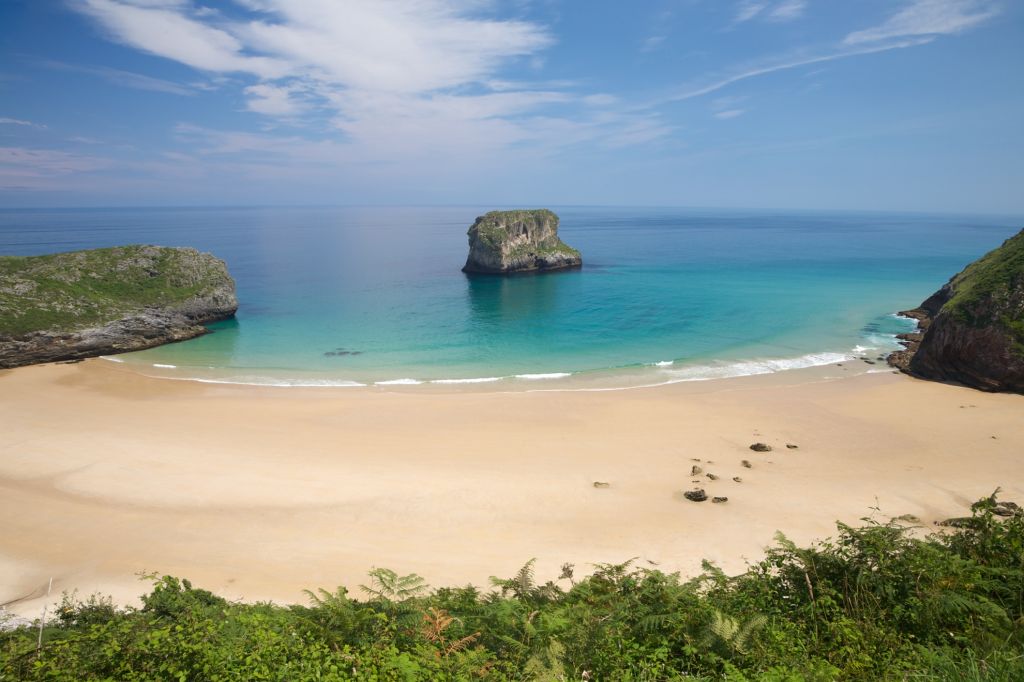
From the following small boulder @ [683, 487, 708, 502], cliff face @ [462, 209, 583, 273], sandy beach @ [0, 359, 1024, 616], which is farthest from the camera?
cliff face @ [462, 209, 583, 273]

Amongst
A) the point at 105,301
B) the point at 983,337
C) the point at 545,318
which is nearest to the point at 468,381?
the point at 545,318

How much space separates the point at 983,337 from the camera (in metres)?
30.5

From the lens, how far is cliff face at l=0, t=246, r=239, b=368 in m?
35.2

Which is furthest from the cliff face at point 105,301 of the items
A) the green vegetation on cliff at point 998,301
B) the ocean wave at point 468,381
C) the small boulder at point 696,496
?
the green vegetation on cliff at point 998,301

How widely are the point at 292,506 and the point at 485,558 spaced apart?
7.52 m

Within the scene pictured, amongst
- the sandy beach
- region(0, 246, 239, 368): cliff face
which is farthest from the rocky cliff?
region(0, 246, 239, 368): cliff face

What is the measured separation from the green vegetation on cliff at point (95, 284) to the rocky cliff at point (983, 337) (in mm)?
55971

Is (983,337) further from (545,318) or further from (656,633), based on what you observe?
(656,633)

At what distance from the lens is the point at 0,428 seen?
24.6 m

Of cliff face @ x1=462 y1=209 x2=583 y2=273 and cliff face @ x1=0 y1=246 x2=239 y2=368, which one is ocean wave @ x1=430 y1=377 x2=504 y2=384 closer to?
cliff face @ x1=0 y1=246 x2=239 y2=368

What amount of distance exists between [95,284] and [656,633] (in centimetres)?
4985

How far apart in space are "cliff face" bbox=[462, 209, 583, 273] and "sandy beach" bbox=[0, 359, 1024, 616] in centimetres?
4940

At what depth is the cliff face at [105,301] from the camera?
35.2 metres

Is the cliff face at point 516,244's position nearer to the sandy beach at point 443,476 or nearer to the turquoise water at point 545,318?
the turquoise water at point 545,318
